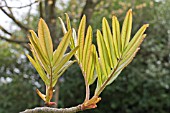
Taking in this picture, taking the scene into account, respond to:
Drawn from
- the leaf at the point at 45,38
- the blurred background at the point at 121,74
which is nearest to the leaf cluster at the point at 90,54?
the leaf at the point at 45,38

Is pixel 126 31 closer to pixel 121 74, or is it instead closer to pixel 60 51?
pixel 60 51

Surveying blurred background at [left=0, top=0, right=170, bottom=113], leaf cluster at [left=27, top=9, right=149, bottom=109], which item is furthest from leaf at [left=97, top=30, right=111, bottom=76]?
blurred background at [left=0, top=0, right=170, bottom=113]

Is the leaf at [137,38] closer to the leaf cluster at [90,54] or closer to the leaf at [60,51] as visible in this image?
the leaf cluster at [90,54]

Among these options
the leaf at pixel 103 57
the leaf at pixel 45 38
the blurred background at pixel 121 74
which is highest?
the leaf at pixel 45 38

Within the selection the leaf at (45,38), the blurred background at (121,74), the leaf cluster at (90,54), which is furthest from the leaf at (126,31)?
the blurred background at (121,74)

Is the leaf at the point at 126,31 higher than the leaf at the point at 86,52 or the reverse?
higher

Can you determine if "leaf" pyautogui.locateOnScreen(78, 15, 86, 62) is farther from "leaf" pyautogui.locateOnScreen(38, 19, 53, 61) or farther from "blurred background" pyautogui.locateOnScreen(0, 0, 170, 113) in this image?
"blurred background" pyautogui.locateOnScreen(0, 0, 170, 113)

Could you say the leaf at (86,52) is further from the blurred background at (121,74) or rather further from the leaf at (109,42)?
the blurred background at (121,74)

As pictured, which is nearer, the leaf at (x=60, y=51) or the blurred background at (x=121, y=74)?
the leaf at (x=60, y=51)

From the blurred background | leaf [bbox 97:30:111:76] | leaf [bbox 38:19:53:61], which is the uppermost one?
leaf [bbox 38:19:53:61]

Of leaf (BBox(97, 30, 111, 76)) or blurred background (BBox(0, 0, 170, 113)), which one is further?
blurred background (BBox(0, 0, 170, 113))
